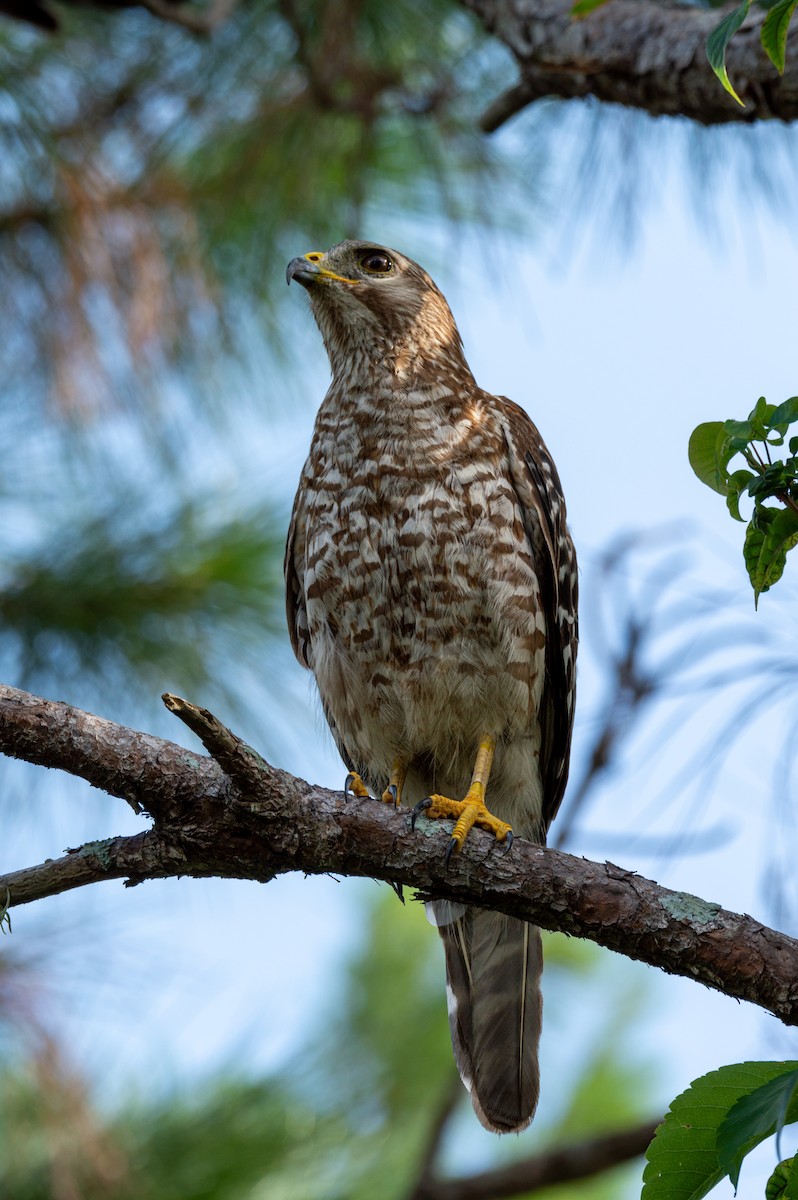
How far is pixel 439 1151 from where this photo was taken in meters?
4.23

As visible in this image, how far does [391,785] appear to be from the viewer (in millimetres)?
4145

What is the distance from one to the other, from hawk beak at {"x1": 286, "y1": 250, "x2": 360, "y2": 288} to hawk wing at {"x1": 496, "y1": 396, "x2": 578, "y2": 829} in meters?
0.70

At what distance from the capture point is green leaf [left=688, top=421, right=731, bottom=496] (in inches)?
94.1

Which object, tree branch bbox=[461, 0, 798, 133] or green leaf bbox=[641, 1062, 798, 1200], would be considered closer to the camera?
green leaf bbox=[641, 1062, 798, 1200]

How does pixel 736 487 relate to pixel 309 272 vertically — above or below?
below

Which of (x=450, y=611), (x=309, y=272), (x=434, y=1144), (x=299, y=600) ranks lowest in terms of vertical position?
(x=434, y=1144)

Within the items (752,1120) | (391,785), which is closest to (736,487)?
(752,1120)

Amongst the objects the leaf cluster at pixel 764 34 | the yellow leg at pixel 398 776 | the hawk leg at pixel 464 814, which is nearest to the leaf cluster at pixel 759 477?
the leaf cluster at pixel 764 34

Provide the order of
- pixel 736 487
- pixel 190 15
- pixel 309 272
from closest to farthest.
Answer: pixel 736 487 → pixel 309 272 → pixel 190 15

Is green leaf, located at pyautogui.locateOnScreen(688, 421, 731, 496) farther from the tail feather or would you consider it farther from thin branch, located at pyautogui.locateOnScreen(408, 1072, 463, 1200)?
thin branch, located at pyautogui.locateOnScreen(408, 1072, 463, 1200)

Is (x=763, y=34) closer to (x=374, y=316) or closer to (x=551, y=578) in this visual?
A: (x=551, y=578)

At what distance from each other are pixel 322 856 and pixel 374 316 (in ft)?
6.88

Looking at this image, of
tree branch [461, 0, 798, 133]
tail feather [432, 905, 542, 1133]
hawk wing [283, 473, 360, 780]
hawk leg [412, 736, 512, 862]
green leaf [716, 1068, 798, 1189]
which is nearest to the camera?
green leaf [716, 1068, 798, 1189]

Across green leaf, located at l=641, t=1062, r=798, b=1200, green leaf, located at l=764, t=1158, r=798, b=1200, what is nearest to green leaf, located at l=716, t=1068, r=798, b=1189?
green leaf, located at l=764, t=1158, r=798, b=1200
